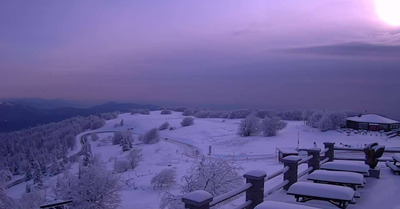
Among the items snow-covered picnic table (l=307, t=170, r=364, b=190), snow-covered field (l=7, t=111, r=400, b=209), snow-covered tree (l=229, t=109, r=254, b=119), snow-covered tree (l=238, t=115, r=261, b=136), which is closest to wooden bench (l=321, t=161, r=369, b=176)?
snow-covered field (l=7, t=111, r=400, b=209)

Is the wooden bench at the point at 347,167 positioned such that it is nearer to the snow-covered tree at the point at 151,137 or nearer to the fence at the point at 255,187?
the fence at the point at 255,187

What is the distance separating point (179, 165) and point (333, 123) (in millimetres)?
36215

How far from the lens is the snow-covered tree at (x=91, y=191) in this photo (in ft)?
76.3

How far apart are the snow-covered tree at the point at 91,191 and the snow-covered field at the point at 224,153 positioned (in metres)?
4.13

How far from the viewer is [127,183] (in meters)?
36.6

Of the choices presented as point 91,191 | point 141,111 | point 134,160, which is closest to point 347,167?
point 91,191

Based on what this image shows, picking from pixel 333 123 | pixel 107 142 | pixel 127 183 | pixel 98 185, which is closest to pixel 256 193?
pixel 98 185

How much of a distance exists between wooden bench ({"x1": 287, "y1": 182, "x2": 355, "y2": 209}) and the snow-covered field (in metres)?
0.38

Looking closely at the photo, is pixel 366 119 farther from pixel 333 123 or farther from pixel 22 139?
pixel 22 139

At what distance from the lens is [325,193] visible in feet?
23.8

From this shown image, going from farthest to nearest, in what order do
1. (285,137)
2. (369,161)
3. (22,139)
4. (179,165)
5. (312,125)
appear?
1. (22,139)
2. (312,125)
3. (285,137)
4. (179,165)
5. (369,161)

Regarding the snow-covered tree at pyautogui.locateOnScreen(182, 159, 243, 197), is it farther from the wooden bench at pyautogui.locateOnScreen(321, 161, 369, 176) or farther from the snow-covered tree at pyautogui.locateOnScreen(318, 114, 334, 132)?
the snow-covered tree at pyautogui.locateOnScreen(318, 114, 334, 132)

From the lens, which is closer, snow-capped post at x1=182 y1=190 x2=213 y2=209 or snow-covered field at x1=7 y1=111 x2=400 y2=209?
snow-capped post at x1=182 y1=190 x2=213 y2=209

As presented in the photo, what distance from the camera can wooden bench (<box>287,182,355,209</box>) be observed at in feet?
23.3
